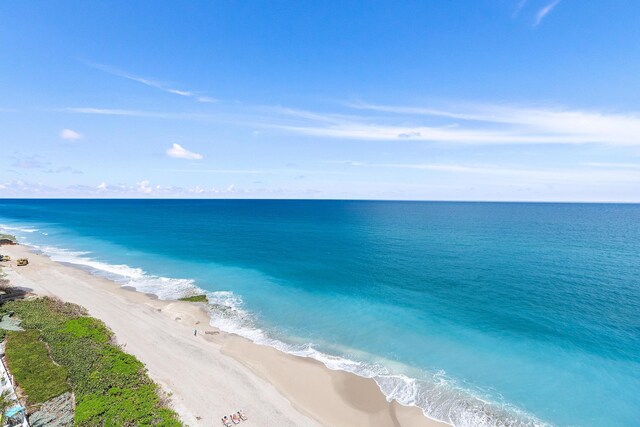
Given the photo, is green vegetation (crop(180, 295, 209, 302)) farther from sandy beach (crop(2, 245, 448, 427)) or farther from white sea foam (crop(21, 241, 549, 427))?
sandy beach (crop(2, 245, 448, 427))

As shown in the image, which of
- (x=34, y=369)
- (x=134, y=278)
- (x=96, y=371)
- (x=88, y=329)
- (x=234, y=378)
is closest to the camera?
(x=34, y=369)

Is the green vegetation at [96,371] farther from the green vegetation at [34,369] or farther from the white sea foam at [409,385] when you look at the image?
the white sea foam at [409,385]

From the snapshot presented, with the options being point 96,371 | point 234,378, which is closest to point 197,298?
point 96,371

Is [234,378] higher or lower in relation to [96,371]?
lower

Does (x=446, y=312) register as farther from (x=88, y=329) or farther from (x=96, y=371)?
(x=88, y=329)

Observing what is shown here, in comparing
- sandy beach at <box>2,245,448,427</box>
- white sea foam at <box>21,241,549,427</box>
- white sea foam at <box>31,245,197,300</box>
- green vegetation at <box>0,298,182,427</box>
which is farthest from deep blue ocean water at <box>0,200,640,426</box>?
green vegetation at <box>0,298,182,427</box>

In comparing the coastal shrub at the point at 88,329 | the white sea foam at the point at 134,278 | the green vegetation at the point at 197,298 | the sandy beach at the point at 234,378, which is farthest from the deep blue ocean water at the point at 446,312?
the coastal shrub at the point at 88,329
